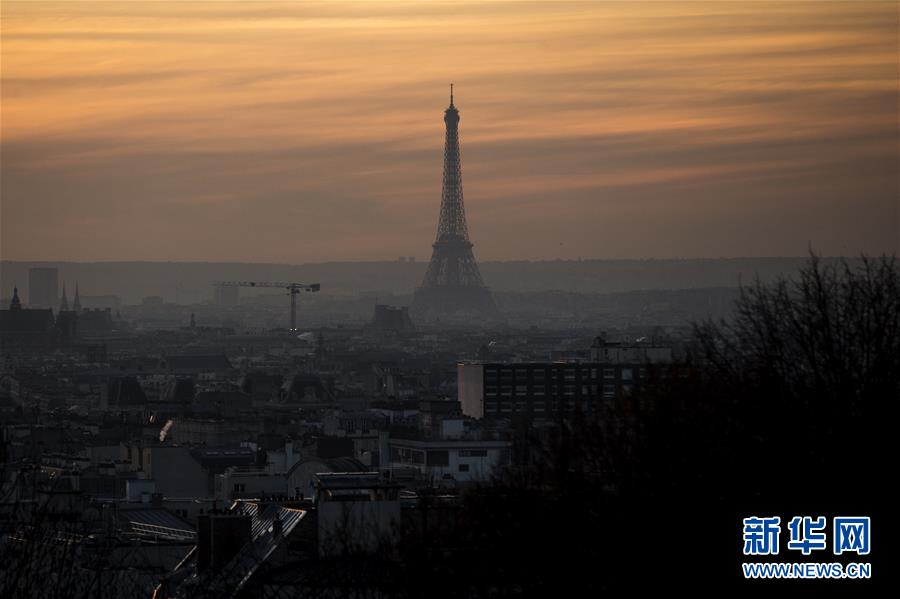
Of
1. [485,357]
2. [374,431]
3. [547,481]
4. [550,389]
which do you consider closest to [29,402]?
[550,389]

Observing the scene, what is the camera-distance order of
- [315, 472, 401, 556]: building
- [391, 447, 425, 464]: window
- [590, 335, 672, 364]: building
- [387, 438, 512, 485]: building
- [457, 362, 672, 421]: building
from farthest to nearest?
1. [590, 335, 672, 364]: building
2. [457, 362, 672, 421]: building
3. [391, 447, 425, 464]: window
4. [387, 438, 512, 485]: building
5. [315, 472, 401, 556]: building

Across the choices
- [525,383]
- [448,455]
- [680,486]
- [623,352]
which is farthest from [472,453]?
[680,486]

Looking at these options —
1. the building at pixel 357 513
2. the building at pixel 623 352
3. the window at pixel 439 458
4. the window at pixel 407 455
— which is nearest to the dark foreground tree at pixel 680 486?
the building at pixel 357 513

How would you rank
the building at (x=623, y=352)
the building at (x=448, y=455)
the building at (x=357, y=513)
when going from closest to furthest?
the building at (x=357, y=513)
the building at (x=448, y=455)
the building at (x=623, y=352)

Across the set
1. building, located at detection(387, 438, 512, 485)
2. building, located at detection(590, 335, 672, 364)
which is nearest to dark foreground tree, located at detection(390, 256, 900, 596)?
building, located at detection(387, 438, 512, 485)

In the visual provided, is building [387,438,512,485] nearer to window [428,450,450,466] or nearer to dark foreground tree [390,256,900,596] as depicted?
window [428,450,450,466]

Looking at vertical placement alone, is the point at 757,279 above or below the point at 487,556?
above

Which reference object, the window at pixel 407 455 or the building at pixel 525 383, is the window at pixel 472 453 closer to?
the window at pixel 407 455

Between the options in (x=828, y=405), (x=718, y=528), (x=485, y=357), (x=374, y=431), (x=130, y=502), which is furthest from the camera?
(x=485, y=357)

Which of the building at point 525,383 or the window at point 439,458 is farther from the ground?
the building at point 525,383

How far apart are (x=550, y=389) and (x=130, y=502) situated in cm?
4986

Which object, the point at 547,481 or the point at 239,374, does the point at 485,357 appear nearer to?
the point at 239,374

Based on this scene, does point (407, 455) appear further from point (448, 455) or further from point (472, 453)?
point (472, 453)

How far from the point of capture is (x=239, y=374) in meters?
151
